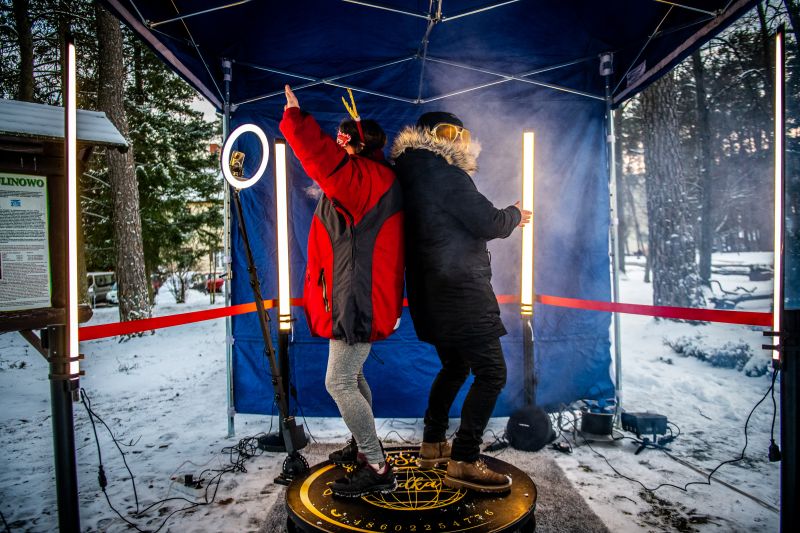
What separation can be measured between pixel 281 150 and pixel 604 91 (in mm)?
3278

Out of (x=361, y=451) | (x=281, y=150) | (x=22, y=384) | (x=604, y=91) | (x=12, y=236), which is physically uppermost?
(x=604, y=91)

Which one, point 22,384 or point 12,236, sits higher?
point 12,236

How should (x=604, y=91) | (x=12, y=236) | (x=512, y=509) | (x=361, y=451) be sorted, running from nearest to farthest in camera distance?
1. (x=12, y=236)
2. (x=512, y=509)
3. (x=361, y=451)
4. (x=604, y=91)

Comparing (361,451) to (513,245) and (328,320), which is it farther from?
(513,245)

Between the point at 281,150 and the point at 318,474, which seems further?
the point at 281,150

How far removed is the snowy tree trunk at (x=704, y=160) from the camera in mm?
11519

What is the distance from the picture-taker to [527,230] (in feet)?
12.8

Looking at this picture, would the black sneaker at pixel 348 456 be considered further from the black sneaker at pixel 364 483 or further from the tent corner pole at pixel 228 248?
the tent corner pole at pixel 228 248

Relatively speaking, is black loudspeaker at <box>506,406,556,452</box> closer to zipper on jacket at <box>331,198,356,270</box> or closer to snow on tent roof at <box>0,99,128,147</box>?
zipper on jacket at <box>331,198,356,270</box>

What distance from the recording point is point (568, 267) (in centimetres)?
467

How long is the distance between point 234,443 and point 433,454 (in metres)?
2.17

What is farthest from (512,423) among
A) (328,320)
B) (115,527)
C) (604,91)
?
(604,91)

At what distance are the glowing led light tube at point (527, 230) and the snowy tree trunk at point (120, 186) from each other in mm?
8433

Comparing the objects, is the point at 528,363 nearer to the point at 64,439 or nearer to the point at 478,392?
the point at 478,392
